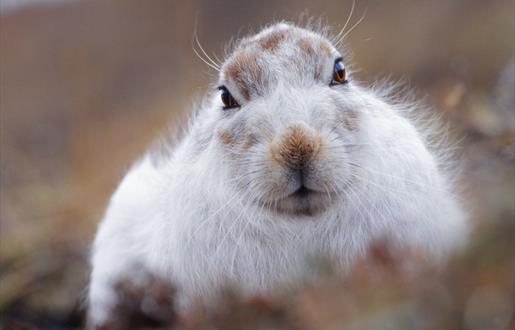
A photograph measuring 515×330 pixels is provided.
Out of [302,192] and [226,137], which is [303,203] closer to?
[302,192]

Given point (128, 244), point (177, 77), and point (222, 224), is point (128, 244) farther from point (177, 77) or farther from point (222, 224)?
point (177, 77)

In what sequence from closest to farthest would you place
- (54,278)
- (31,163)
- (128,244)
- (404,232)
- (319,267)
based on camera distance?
(319,267), (404,232), (128,244), (54,278), (31,163)

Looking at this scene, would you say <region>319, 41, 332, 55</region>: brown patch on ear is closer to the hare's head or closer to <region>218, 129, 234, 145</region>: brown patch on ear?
the hare's head

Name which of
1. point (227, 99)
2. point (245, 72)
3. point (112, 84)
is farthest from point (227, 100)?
point (112, 84)

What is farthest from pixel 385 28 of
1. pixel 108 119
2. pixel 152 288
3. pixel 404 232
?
pixel 152 288

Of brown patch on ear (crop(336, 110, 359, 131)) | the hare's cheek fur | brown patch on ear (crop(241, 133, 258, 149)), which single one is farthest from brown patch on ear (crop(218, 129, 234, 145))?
brown patch on ear (crop(336, 110, 359, 131))

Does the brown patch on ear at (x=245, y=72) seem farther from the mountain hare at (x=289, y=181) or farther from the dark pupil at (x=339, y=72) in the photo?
the dark pupil at (x=339, y=72)

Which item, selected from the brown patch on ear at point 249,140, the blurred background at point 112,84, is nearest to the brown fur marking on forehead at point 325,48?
the brown patch on ear at point 249,140

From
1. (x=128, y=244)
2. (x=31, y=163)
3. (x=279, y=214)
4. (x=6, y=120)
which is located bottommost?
(x=279, y=214)
